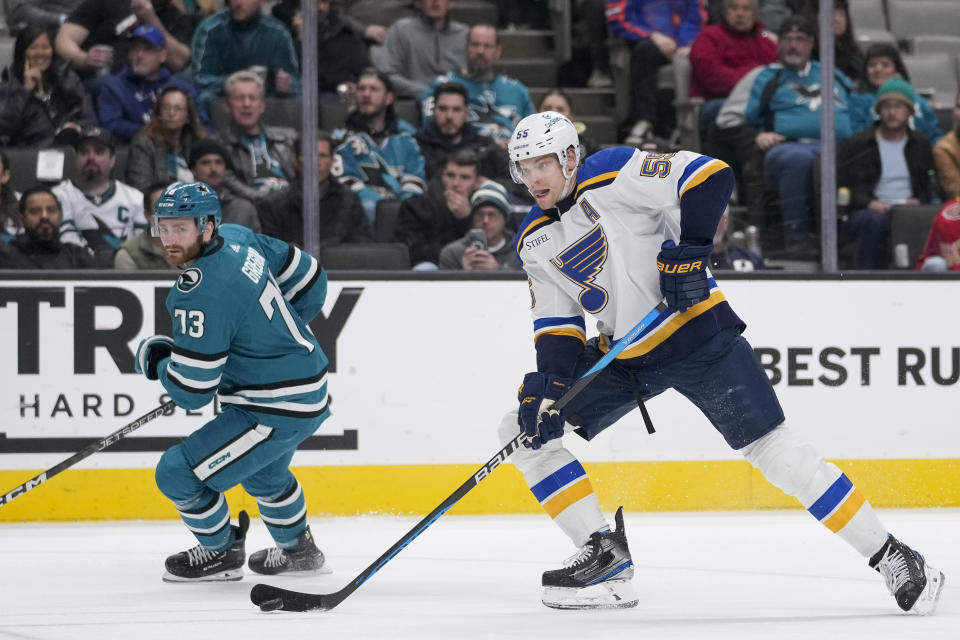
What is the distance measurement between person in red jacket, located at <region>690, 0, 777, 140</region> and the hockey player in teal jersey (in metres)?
2.23

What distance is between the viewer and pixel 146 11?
504 cm

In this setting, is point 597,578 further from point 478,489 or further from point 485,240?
point 485,240

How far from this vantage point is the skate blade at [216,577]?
3528mm

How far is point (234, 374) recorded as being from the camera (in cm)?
340

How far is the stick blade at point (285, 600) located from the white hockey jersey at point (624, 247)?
0.79 metres

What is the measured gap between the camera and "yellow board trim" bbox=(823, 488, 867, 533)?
115 inches

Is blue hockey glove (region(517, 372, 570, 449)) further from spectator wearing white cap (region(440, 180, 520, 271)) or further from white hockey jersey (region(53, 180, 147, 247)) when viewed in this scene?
white hockey jersey (region(53, 180, 147, 247))

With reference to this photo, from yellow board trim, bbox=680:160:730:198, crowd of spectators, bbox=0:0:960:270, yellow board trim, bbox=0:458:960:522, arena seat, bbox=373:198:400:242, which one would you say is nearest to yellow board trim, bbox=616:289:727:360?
yellow board trim, bbox=680:160:730:198

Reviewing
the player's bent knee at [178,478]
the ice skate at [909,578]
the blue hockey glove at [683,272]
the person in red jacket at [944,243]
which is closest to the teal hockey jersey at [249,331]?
the player's bent knee at [178,478]

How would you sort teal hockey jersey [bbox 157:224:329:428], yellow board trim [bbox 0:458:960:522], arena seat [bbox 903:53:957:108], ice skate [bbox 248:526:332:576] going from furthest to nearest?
arena seat [bbox 903:53:957:108]
yellow board trim [bbox 0:458:960:522]
ice skate [bbox 248:526:332:576]
teal hockey jersey [bbox 157:224:329:428]

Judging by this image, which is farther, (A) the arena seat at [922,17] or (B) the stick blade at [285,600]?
(A) the arena seat at [922,17]

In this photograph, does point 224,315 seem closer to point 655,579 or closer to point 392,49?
point 655,579

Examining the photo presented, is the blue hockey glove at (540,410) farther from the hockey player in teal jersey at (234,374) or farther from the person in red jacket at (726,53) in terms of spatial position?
the person in red jacket at (726,53)

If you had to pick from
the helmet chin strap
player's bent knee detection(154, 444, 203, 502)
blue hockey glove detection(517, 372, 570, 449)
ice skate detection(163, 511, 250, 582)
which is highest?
the helmet chin strap
